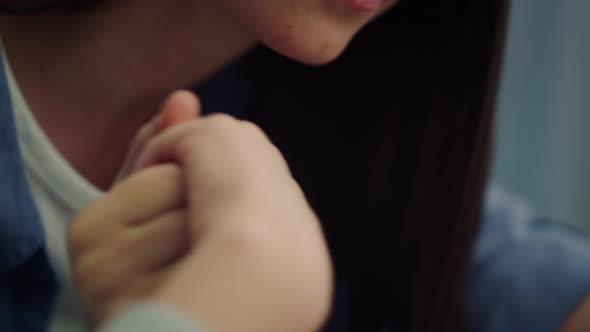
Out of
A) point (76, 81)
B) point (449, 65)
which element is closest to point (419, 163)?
point (449, 65)

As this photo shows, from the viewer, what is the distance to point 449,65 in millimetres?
511

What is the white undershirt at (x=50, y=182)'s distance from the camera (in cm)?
41

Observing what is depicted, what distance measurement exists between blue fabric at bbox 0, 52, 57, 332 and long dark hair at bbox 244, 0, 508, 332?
0.19m

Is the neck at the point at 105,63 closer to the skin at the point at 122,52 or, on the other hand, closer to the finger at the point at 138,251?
the skin at the point at 122,52

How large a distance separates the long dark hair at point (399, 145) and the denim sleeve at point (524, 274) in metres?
0.02

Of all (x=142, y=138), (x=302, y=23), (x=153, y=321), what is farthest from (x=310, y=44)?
(x=153, y=321)

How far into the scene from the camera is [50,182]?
0.42 meters

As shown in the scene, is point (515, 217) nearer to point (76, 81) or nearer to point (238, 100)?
point (238, 100)

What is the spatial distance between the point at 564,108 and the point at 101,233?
0.81 metres

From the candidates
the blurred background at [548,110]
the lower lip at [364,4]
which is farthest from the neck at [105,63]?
the blurred background at [548,110]

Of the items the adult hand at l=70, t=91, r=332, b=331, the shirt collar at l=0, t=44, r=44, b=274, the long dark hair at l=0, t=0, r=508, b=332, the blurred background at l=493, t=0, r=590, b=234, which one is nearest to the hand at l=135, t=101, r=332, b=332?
the adult hand at l=70, t=91, r=332, b=331

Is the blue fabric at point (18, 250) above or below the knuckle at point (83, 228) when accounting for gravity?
below

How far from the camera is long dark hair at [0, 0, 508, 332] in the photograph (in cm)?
50

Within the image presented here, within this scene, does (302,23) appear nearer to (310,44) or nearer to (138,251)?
(310,44)
